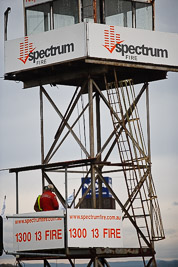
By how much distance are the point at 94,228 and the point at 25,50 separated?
7927 mm

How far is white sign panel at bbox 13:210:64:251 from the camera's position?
151ft

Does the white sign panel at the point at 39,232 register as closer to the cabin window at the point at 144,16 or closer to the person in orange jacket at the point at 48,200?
the person in orange jacket at the point at 48,200

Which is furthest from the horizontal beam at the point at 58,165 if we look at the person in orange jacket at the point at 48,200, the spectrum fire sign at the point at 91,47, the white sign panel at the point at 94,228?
the spectrum fire sign at the point at 91,47

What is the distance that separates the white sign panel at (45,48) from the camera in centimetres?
4653

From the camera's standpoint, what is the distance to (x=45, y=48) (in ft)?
156

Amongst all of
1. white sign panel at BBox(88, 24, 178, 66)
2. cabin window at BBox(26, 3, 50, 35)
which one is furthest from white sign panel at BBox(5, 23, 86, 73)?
cabin window at BBox(26, 3, 50, 35)

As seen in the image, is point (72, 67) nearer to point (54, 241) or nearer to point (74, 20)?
point (74, 20)

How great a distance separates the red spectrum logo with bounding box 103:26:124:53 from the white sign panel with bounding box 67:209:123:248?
6536 mm

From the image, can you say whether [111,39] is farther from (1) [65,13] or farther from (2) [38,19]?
(2) [38,19]

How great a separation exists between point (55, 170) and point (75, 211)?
13.1 feet

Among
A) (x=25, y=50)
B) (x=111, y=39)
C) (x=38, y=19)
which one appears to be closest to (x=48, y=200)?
(x=25, y=50)

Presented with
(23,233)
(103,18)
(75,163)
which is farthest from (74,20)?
(23,233)

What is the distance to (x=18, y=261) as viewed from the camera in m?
48.5

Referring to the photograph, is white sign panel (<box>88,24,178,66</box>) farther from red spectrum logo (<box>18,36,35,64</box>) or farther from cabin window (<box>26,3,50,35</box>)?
red spectrum logo (<box>18,36,35,64</box>)
